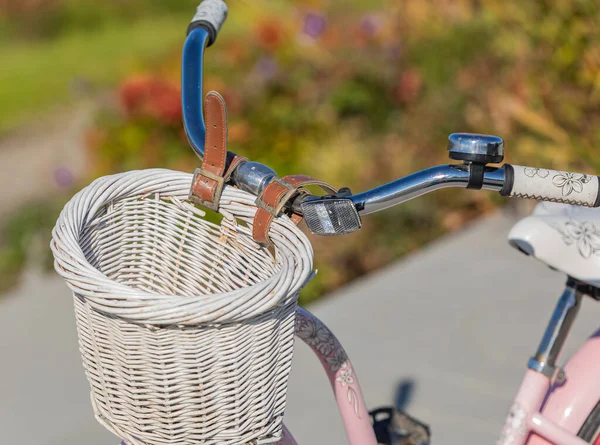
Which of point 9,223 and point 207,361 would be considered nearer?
point 207,361

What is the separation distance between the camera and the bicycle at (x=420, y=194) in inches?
43.8

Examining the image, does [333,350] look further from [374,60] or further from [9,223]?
[374,60]

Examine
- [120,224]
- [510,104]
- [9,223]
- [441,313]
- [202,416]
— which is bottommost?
[9,223]

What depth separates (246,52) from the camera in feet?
15.9

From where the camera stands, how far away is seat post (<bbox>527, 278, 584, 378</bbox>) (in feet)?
4.83

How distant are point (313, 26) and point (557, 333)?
369cm

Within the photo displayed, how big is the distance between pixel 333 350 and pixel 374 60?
364cm

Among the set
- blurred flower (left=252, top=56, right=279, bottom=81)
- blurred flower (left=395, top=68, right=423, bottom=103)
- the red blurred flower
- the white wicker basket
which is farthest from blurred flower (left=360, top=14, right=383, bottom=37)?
the white wicker basket

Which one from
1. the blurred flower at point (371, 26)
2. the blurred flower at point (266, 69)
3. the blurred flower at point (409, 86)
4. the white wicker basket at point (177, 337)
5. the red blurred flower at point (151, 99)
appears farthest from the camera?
the blurred flower at point (371, 26)

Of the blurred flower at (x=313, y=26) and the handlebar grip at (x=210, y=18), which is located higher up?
the blurred flower at (x=313, y=26)

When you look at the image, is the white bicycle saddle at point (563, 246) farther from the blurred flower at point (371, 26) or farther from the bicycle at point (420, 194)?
the blurred flower at point (371, 26)

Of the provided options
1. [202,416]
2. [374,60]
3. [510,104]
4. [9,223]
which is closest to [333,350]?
[202,416]

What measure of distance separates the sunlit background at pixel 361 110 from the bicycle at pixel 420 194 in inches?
82.8

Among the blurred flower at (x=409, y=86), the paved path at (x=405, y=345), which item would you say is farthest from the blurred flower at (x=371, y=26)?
the paved path at (x=405, y=345)
